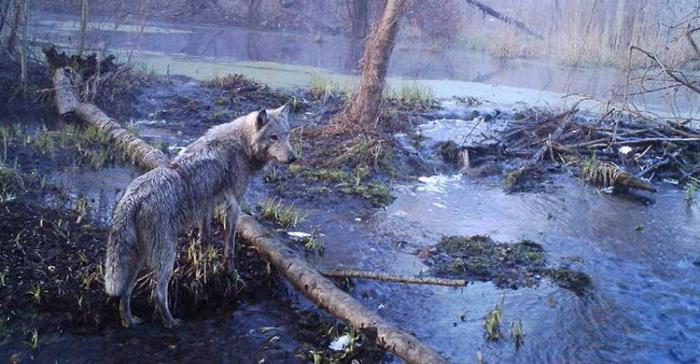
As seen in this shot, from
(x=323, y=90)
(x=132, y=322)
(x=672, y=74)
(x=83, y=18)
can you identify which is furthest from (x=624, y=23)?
(x=132, y=322)

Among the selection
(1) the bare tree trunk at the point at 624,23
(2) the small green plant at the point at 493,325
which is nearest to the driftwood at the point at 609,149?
(2) the small green plant at the point at 493,325

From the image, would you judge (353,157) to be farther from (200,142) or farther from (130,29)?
(130,29)

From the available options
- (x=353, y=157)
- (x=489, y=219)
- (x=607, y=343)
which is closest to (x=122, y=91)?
(x=353, y=157)

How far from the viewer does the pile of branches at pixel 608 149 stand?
10.8 meters

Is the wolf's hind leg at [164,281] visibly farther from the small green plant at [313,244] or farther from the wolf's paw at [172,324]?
the small green plant at [313,244]

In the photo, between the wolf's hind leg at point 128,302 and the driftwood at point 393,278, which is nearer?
the wolf's hind leg at point 128,302

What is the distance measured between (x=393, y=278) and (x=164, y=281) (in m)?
2.11

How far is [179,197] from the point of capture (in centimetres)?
547

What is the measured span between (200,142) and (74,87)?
21.6ft

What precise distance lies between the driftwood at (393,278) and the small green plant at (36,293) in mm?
2523

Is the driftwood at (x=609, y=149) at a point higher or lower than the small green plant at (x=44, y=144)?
higher

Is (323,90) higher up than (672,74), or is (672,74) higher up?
(672,74)

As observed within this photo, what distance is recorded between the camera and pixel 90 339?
16.9ft

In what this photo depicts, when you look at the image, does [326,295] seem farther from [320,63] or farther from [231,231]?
[320,63]
